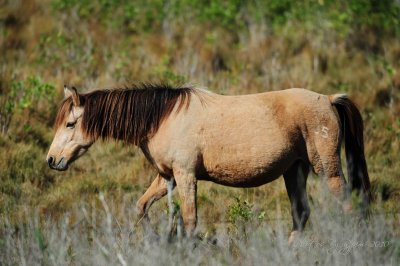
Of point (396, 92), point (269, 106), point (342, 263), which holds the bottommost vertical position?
point (342, 263)

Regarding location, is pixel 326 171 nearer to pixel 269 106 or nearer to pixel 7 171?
pixel 269 106

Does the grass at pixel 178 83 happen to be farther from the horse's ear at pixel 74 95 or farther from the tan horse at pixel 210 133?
the horse's ear at pixel 74 95

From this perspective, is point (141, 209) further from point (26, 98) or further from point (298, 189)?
point (26, 98)

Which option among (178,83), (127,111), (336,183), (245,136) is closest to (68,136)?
(127,111)

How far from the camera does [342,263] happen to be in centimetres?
477

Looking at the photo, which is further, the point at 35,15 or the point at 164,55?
the point at 35,15

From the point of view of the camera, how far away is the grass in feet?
16.9

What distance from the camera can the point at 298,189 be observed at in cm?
698

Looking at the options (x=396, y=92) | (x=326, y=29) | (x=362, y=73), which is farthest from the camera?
(x=326, y=29)

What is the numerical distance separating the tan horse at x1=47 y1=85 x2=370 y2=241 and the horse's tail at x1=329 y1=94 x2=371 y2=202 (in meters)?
0.02

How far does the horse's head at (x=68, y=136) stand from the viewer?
676 cm

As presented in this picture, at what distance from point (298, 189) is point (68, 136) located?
2.35 metres

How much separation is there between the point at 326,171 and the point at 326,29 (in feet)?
22.7

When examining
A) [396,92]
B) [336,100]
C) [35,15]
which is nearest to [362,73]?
[396,92]
